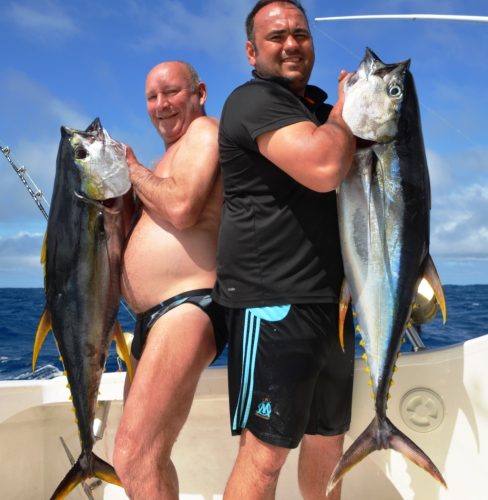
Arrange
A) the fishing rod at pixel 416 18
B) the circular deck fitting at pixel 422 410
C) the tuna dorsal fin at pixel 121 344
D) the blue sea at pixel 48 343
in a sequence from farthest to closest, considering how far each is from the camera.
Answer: the blue sea at pixel 48 343
the fishing rod at pixel 416 18
the circular deck fitting at pixel 422 410
the tuna dorsal fin at pixel 121 344

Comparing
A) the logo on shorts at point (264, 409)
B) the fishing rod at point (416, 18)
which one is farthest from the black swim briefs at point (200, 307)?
the fishing rod at point (416, 18)

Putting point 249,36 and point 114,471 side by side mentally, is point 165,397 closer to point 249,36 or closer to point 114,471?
point 114,471

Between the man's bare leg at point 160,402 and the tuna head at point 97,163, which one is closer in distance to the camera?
the man's bare leg at point 160,402

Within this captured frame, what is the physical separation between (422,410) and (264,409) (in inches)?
33.7

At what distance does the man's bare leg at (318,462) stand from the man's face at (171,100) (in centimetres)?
148

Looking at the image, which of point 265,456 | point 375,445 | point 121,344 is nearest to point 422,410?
point 375,445

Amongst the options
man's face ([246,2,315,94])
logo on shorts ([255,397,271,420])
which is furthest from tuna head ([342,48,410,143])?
logo on shorts ([255,397,271,420])

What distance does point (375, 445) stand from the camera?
2.05 metres

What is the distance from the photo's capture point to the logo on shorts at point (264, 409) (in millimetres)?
1971

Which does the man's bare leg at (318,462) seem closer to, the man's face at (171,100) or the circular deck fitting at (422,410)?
the circular deck fitting at (422,410)

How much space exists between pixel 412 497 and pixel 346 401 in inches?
24.5

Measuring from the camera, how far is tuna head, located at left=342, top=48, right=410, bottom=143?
1.86m

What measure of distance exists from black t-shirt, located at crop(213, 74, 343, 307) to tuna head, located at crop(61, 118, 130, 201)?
492 millimetres

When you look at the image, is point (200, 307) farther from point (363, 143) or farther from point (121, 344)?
point (363, 143)
